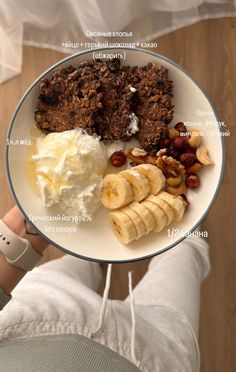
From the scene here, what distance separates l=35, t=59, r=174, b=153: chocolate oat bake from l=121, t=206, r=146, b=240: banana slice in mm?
95

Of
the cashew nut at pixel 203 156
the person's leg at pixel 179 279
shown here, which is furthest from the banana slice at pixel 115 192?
the person's leg at pixel 179 279

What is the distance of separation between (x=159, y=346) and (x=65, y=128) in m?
0.34

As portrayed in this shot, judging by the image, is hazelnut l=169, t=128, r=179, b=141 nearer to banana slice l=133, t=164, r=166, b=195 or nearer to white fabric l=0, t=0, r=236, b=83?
banana slice l=133, t=164, r=166, b=195

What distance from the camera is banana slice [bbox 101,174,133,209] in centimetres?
58

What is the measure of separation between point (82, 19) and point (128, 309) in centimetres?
52

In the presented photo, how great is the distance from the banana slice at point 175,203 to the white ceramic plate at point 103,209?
15 millimetres

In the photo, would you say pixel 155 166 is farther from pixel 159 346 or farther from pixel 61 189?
pixel 159 346

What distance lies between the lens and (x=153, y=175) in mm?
592

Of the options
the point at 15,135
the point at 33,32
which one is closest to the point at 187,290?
the point at 15,135

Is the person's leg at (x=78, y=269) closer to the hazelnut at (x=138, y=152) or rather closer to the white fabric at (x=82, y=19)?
the hazelnut at (x=138, y=152)

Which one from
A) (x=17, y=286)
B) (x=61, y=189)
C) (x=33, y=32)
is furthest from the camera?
(x=33, y=32)

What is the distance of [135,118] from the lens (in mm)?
608

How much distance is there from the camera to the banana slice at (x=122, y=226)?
58cm

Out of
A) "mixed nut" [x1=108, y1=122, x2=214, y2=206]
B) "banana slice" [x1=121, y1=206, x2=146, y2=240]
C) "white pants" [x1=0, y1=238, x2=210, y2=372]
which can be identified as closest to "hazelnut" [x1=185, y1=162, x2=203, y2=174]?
"mixed nut" [x1=108, y1=122, x2=214, y2=206]
